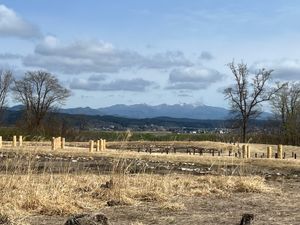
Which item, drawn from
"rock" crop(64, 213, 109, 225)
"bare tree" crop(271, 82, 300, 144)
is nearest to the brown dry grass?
"rock" crop(64, 213, 109, 225)

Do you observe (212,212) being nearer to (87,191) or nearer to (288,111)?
(87,191)

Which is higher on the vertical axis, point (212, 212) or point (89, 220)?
point (89, 220)

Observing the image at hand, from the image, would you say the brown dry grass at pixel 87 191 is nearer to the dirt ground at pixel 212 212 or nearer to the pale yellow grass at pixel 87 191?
the pale yellow grass at pixel 87 191

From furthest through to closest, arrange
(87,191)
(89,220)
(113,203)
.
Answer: (87,191), (113,203), (89,220)

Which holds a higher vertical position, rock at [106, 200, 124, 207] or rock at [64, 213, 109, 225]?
rock at [64, 213, 109, 225]

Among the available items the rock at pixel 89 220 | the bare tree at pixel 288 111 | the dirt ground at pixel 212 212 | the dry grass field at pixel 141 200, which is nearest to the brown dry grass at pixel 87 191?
the dry grass field at pixel 141 200

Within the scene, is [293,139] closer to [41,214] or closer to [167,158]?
[167,158]

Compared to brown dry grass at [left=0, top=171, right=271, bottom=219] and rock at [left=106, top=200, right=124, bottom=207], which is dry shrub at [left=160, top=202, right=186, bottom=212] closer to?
brown dry grass at [left=0, top=171, right=271, bottom=219]

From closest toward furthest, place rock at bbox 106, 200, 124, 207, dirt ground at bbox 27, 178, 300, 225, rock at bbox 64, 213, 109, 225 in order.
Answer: rock at bbox 64, 213, 109, 225 < dirt ground at bbox 27, 178, 300, 225 < rock at bbox 106, 200, 124, 207

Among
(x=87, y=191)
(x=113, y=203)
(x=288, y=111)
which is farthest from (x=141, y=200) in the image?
(x=288, y=111)

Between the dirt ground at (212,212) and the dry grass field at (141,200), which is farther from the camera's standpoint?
the dry grass field at (141,200)

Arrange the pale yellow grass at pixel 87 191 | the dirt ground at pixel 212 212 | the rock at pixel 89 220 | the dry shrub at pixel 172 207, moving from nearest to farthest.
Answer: the rock at pixel 89 220
the dirt ground at pixel 212 212
the pale yellow grass at pixel 87 191
the dry shrub at pixel 172 207

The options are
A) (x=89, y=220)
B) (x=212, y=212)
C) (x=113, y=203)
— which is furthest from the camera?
(x=113, y=203)

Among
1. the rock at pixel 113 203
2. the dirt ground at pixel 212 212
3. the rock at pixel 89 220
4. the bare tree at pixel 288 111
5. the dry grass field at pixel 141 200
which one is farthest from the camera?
the bare tree at pixel 288 111
